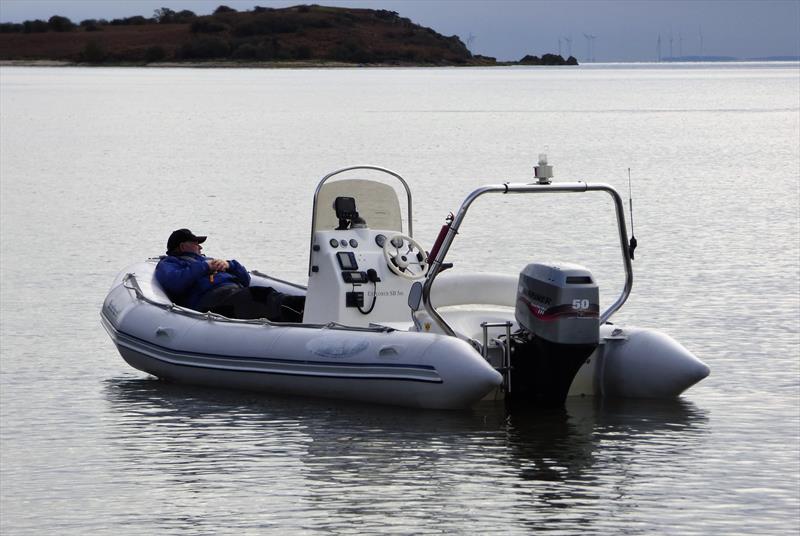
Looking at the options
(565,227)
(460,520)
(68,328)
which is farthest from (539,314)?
(565,227)

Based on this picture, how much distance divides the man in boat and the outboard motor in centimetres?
244

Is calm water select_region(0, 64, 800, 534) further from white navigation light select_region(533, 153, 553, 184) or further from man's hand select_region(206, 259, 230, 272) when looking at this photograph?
white navigation light select_region(533, 153, 553, 184)

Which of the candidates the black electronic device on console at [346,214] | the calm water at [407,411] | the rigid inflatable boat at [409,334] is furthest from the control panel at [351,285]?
the calm water at [407,411]

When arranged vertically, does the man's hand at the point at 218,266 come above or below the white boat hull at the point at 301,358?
above

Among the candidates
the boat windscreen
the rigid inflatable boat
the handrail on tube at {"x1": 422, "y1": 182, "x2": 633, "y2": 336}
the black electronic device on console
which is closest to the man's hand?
the rigid inflatable boat

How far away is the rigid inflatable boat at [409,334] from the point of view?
33.9ft

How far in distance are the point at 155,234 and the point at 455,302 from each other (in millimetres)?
13235

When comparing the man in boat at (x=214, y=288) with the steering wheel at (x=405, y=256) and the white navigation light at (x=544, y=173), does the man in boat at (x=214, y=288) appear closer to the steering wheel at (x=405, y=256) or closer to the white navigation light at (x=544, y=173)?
the steering wheel at (x=405, y=256)

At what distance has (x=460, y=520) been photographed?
8.27m

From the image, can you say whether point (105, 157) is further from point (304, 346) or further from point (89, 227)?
point (304, 346)

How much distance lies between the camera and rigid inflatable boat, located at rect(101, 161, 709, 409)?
10344 millimetres

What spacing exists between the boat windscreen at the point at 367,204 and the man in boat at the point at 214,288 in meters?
0.83

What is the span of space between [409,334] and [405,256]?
1454 millimetres

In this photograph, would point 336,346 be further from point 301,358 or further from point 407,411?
point 407,411
